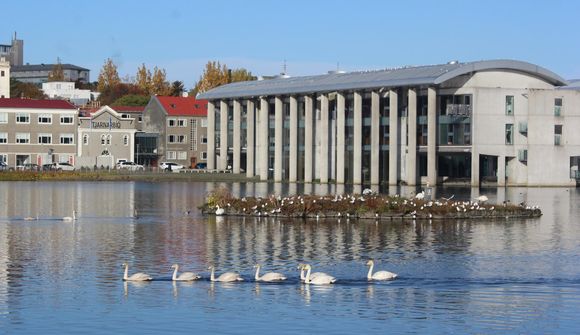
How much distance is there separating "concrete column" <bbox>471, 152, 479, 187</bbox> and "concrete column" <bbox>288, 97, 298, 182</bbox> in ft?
65.1

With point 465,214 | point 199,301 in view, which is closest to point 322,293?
point 199,301

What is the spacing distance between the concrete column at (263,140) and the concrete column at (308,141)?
610cm

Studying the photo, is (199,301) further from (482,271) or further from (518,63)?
(518,63)

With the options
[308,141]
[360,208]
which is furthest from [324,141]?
[360,208]

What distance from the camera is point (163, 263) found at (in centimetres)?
3697

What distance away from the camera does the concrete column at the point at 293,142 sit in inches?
4252

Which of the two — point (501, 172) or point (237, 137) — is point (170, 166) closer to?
point (237, 137)

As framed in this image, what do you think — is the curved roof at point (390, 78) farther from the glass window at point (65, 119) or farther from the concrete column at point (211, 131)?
the glass window at point (65, 119)

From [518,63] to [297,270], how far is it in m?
63.0

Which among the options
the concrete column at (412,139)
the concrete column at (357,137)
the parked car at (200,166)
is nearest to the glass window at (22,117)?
the parked car at (200,166)

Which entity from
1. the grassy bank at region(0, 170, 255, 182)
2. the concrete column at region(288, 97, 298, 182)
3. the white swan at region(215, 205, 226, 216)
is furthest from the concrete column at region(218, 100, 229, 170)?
the white swan at region(215, 205, 226, 216)

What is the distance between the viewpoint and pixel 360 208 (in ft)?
179

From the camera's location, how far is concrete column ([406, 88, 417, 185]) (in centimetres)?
9344

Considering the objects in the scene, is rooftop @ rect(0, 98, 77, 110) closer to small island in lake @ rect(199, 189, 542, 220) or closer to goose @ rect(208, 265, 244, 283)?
small island in lake @ rect(199, 189, 542, 220)
